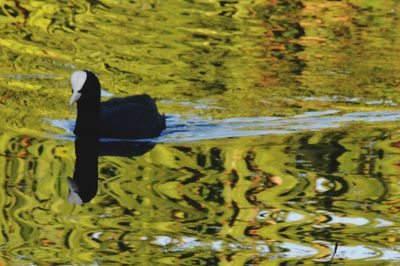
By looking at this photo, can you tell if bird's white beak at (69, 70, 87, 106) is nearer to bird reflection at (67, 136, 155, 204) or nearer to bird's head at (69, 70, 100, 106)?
bird's head at (69, 70, 100, 106)

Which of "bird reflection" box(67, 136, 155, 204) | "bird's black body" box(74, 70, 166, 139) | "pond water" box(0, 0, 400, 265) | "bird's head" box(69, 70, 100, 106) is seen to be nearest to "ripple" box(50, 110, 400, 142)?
"pond water" box(0, 0, 400, 265)

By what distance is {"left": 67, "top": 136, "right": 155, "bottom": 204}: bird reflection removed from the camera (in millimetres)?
9281

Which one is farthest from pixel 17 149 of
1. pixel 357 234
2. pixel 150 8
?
pixel 150 8

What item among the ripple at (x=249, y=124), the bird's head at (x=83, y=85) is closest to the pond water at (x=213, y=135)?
the ripple at (x=249, y=124)

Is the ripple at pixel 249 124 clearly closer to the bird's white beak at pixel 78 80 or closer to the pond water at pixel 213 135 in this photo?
the pond water at pixel 213 135

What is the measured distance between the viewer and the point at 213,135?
11.6 metres

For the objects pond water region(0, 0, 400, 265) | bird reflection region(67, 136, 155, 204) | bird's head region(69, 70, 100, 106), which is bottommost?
bird reflection region(67, 136, 155, 204)

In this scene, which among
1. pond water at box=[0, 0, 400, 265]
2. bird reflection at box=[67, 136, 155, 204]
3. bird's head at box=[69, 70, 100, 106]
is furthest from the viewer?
bird's head at box=[69, 70, 100, 106]

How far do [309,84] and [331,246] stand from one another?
5.56 meters

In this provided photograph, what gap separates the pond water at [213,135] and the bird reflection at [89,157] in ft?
0.22

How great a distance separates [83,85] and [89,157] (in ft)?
3.28

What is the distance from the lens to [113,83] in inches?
530

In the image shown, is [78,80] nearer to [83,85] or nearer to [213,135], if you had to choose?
[83,85]

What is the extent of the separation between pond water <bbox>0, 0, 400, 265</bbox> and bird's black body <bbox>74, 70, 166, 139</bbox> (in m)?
0.15
